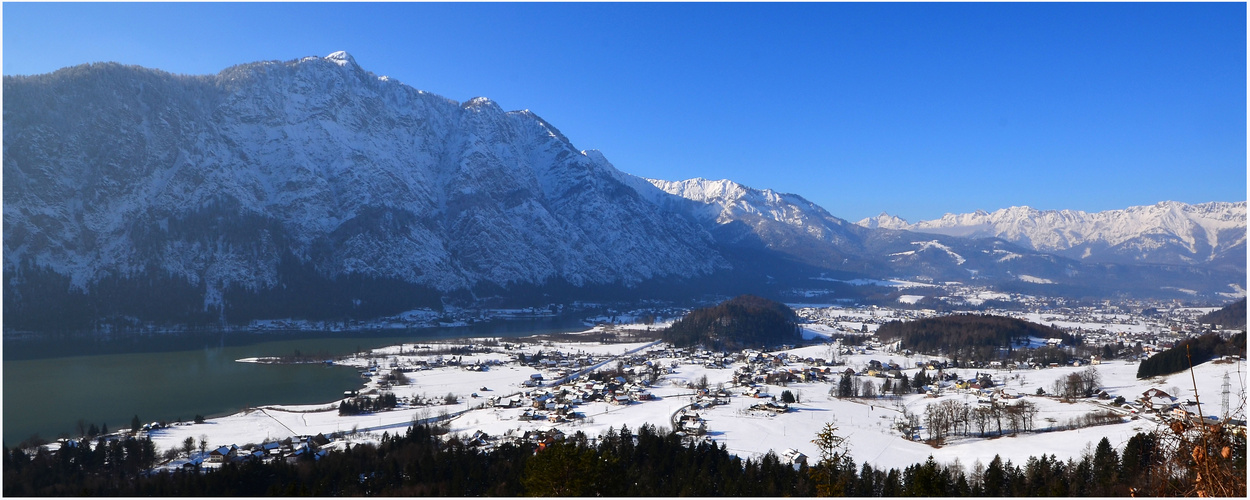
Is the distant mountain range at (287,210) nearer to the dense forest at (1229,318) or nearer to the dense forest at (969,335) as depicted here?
the dense forest at (969,335)

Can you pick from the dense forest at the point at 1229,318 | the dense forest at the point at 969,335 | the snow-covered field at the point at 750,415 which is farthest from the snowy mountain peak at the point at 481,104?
the dense forest at the point at 1229,318

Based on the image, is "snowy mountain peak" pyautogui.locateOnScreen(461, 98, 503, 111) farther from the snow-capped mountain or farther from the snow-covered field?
the snow-covered field

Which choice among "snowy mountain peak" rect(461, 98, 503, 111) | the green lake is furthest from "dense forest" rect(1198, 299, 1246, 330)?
"snowy mountain peak" rect(461, 98, 503, 111)

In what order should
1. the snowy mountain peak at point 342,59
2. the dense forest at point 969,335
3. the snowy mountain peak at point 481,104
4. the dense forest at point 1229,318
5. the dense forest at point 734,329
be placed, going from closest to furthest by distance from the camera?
1. the dense forest at point 969,335
2. the dense forest at point 734,329
3. the dense forest at point 1229,318
4. the snowy mountain peak at point 342,59
5. the snowy mountain peak at point 481,104

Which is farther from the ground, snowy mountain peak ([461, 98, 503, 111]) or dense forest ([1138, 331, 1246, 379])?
snowy mountain peak ([461, 98, 503, 111])

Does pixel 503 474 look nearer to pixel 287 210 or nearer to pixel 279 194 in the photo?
pixel 287 210

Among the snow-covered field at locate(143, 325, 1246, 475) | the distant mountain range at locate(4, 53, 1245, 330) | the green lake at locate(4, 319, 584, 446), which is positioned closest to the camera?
the snow-covered field at locate(143, 325, 1246, 475)
